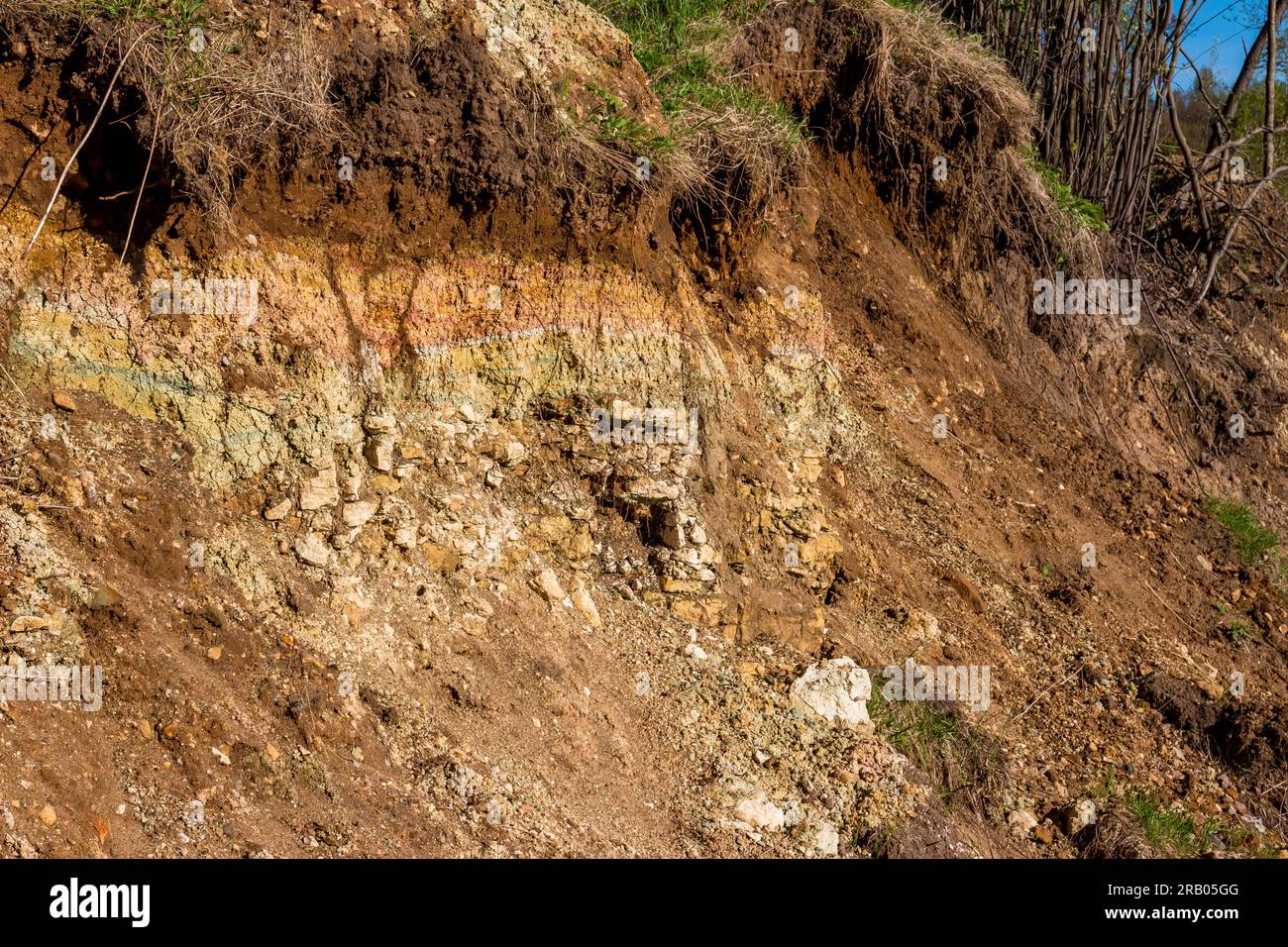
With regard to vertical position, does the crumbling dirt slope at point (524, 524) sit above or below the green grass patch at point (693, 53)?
below

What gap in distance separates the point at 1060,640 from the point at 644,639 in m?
2.53

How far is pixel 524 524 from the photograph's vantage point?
517cm

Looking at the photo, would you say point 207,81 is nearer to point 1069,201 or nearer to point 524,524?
point 524,524

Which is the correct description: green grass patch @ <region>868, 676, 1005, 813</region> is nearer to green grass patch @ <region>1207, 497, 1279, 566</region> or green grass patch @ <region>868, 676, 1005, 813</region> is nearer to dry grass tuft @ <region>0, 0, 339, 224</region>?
green grass patch @ <region>1207, 497, 1279, 566</region>

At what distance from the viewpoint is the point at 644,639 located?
5129 millimetres

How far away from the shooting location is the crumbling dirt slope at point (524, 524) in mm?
3980

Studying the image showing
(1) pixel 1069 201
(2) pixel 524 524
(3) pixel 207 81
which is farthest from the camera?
(1) pixel 1069 201

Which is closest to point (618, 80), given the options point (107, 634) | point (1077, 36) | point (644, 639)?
point (644, 639)

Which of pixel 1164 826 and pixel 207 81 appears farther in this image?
pixel 1164 826

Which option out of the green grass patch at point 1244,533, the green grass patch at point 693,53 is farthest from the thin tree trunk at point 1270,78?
the green grass patch at point 693,53

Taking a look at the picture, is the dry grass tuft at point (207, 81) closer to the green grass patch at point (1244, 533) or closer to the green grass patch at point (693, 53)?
the green grass patch at point (693, 53)

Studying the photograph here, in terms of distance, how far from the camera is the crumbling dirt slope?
13.1ft

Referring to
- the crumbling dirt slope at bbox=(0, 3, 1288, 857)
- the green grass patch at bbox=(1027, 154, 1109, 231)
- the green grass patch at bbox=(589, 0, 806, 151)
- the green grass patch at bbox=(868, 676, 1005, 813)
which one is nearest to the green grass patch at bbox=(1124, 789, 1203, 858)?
the crumbling dirt slope at bbox=(0, 3, 1288, 857)

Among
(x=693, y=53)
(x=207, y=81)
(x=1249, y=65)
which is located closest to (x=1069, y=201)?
(x=1249, y=65)
